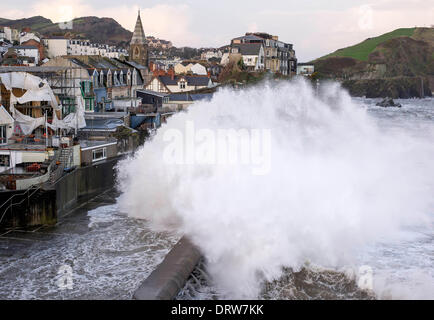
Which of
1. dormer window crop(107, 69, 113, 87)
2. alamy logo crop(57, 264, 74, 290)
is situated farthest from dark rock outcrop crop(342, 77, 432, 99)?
alamy logo crop(57, 264, 74, 290)

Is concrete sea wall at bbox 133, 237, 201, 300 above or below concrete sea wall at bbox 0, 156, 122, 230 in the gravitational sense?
below

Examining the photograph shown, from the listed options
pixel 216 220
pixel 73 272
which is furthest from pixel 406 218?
pixel 73 272

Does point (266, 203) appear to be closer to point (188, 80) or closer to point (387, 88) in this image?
point (188, 80)

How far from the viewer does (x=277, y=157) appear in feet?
71.7

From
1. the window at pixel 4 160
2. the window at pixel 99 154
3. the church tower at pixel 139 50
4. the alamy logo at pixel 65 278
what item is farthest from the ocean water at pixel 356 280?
the church tower at pixel 139 50

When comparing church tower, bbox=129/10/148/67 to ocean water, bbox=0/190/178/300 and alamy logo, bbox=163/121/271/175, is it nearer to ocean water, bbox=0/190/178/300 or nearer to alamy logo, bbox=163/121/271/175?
alamy logo, bbox=163/121/271/175

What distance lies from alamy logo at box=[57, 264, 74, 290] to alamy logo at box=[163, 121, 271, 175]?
701 centimetres

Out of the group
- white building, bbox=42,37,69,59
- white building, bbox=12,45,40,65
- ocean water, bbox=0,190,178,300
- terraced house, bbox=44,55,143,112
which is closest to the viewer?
ocean water, bbox=0,190,178,300

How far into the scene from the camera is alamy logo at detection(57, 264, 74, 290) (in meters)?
13.0

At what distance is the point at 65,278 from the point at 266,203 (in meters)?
6.88

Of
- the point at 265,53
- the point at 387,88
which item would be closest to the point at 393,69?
the point at 387,88

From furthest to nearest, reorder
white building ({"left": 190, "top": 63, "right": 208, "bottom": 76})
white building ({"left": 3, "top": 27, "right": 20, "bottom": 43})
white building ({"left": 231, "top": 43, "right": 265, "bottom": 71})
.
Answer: white building ({"left": 3, "top": 27, "right": 20, "bottom": 43}) → white building ({"left": 231, "top": 43, "right": 265, "bottom": 71}) → white building ({"left": 190, "top": 63, "right": 208, "bottom": 76})

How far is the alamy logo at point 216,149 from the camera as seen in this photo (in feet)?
64.5

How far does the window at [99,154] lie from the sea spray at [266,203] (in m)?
1.22
